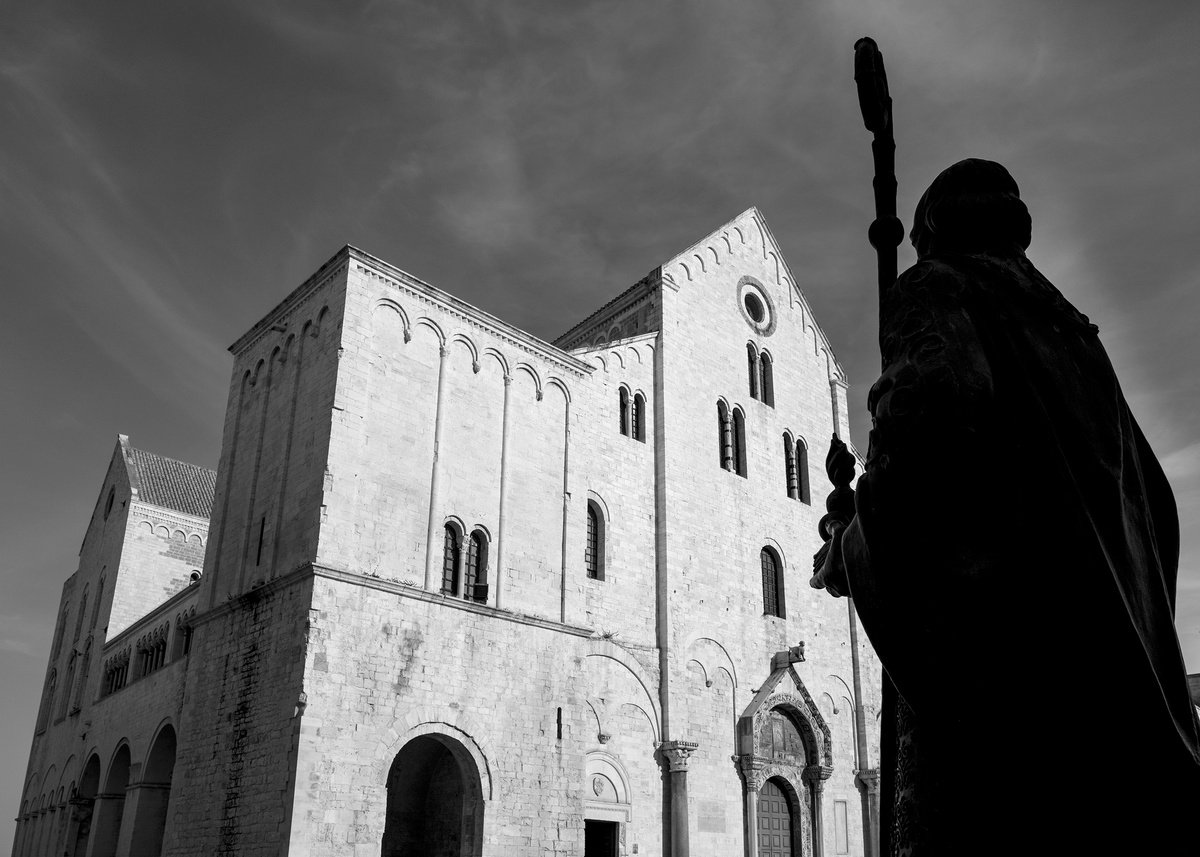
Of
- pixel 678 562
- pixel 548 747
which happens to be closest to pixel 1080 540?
pixel 548 747

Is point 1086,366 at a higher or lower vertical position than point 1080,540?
higher

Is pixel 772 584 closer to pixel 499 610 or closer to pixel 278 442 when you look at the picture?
pixel 499 610

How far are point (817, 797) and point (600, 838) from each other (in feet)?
19.1

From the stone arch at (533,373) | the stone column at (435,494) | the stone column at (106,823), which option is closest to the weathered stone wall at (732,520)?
the stone arch at (533,373)

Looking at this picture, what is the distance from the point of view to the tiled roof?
3195cm

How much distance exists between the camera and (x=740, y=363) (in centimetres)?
2338

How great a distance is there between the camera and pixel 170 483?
110ft

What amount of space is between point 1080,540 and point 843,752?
21335 millimetres

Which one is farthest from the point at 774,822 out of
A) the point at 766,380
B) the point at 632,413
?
the point at 766,380

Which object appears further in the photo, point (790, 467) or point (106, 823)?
point (790, 467)

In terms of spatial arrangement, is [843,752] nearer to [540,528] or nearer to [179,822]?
[540,528]

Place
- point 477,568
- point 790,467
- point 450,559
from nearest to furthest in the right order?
1. point 450,559
2. point 477,568
3. point 790,467

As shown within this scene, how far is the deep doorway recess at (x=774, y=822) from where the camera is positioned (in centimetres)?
1922

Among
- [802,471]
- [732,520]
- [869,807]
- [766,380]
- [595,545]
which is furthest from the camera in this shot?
[766,380]
